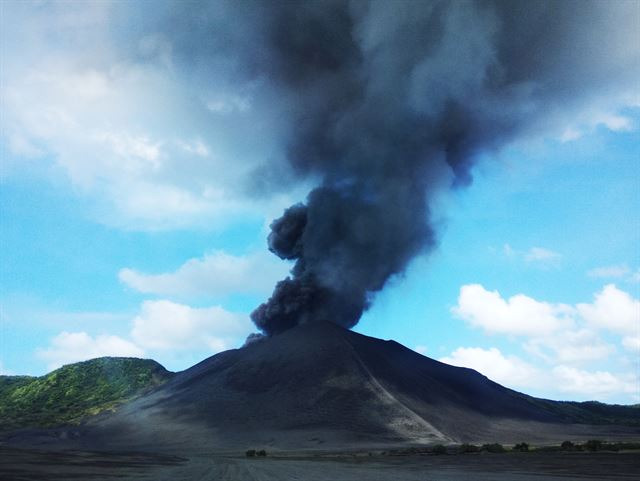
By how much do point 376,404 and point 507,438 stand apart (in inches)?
1088

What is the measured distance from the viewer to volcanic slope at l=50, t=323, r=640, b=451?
110 m

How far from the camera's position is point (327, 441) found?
104 metres

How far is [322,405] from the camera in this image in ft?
410

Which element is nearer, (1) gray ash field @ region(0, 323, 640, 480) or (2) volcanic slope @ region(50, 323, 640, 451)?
(1) gray ash field @ region(0, 323, 640, 480)

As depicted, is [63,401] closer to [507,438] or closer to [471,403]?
[471,403]

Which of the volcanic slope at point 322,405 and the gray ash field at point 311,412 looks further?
the volcanic slope at point 322,405

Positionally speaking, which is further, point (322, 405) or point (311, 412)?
point (322, 405)

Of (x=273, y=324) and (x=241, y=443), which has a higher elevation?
(x=273, y=324)

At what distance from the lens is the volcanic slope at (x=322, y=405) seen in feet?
362

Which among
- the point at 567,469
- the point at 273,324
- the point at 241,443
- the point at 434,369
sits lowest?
the point at 567,469

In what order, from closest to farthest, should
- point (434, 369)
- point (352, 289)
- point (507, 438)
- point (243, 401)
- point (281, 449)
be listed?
point (281, 449) → point (507, 438) → point (243, 401) → point (352, 289) → point (434, 369)

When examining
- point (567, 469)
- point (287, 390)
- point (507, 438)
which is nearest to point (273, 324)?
point (287, 390)

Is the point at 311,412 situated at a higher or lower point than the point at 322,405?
lower

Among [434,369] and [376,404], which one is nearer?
[376,404]
